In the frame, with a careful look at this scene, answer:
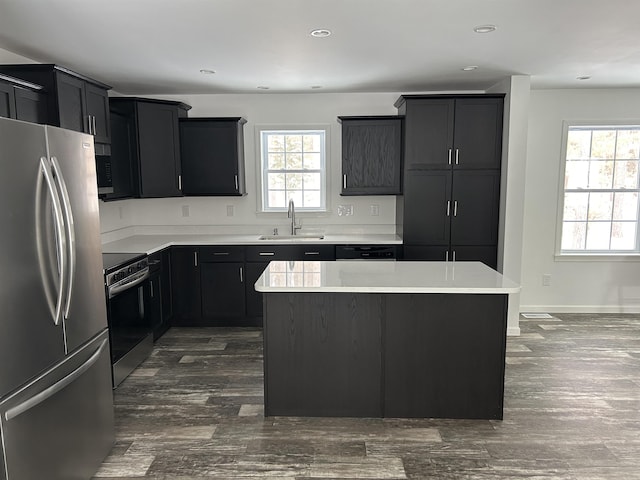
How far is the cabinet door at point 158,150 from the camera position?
179 inches

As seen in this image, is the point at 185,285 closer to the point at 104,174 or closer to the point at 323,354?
the point at 104,174

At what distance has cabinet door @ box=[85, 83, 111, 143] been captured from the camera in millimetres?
3537

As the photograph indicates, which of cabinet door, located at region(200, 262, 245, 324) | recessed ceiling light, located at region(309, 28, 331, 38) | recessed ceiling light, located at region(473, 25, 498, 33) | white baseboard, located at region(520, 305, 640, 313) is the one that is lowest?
white baseboard, located at region(520, 305, 640, 313)

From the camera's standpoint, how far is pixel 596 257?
17.0ft

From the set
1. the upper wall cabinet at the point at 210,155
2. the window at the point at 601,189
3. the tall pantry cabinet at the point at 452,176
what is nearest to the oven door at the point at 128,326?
the upper wall cabinet at the point at 210,155

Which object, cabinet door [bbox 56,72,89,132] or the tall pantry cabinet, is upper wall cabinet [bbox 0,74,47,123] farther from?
the tall pantry cabinet

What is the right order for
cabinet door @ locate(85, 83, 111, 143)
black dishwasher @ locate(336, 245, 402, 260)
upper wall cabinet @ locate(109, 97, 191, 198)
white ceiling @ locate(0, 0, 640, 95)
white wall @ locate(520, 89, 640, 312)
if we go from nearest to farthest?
1. white ceiling @ locate(0, 0, 640, 95)
2. cabinet door @ locate(85, 83, 111, 143)
3. upper wall cabinet @ locate(109, 97, 191, 198)
4. black dishwasher @ locate(336, 245, 402, 260)
5. white wall @ locate(520, 89, 640, 312)

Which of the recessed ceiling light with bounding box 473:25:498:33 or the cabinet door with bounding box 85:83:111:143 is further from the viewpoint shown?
the cabinet door with bounding box 85:83:111:143

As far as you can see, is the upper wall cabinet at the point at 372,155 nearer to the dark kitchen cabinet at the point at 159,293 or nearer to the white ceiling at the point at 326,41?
the white ceiling at the point at 326,41

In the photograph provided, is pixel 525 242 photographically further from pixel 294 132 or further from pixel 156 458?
pixel 156 458

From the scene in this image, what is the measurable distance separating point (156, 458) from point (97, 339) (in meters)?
0.72

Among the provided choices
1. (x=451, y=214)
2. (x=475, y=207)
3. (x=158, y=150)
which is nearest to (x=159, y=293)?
(x=158, y=150)

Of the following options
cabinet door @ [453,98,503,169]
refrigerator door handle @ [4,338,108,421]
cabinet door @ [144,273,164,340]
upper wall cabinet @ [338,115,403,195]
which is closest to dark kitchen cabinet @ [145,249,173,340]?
cabinet door @ [144,273,164,340]

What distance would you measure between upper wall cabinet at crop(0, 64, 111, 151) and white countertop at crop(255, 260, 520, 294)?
5.75 feet
